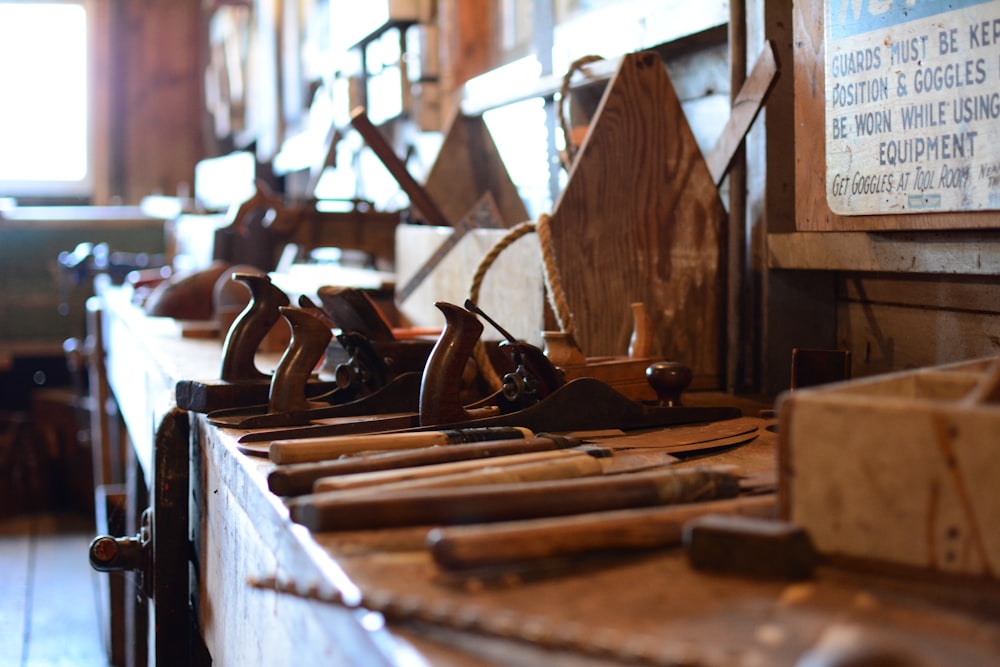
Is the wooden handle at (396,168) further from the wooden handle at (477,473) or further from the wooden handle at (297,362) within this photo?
the wooden handle at (477,473)

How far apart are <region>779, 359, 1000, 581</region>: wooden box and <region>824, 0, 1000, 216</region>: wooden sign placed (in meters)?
0.70

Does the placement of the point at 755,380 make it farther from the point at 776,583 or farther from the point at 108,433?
the point at 108,433

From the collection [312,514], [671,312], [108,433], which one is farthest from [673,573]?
[108,433]

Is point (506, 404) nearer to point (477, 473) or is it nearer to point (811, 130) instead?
point (477, 473)

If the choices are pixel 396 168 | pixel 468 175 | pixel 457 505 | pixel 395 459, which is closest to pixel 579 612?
pixel 457 505

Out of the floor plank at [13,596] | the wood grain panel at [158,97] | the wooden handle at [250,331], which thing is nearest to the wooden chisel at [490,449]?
the wooden handle at [250,331]

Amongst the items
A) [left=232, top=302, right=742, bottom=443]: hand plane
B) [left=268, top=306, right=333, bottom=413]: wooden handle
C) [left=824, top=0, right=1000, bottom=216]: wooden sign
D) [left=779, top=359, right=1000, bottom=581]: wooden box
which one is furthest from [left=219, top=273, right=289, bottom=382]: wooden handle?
[left=779, top=359, right=1000, bottom=581]: wooden box

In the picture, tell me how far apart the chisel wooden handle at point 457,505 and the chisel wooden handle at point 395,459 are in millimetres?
98

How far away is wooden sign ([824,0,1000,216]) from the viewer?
138cm

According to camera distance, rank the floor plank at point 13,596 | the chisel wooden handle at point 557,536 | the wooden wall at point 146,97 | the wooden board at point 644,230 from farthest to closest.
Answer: the wooden wall at point 146,97 → the floor plank at point 13,596 → the wooden board at point 644,230 → the chisel wooden handle at point 557,536

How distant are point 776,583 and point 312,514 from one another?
37 centimetres

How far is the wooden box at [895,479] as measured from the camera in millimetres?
752

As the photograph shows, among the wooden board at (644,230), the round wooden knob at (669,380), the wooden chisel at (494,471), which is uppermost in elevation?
the wooden board at (644,230)

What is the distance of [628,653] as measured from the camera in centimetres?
65
